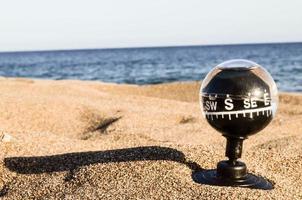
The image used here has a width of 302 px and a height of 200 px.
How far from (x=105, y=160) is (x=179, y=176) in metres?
0.83

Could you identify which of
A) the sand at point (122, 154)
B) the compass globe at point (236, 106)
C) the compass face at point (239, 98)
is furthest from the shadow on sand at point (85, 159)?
the compass face at point (239, 98)

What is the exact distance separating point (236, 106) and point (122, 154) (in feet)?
4.51

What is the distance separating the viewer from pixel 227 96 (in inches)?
146

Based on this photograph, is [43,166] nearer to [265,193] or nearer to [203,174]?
[203,174]

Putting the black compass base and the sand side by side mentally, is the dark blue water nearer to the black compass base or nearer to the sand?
the sand

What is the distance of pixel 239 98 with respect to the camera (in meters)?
3.69

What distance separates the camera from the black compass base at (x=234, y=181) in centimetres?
384

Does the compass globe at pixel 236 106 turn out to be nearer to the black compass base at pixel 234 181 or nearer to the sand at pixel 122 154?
the black compass base at pixel 234 181

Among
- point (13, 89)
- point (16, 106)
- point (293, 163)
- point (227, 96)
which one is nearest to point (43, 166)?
point (227, 96)

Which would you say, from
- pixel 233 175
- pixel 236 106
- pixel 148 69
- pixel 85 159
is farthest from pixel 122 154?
pixel 148 69

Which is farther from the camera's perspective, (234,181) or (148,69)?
(148,69)

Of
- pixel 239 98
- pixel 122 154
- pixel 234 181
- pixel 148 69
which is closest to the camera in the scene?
pixel 239 98

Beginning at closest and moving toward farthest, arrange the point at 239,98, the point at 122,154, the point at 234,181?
the point at 239,98 → the point at 234,181 → the point at 122,154

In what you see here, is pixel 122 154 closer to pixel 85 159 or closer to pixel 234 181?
pixel 85 159
